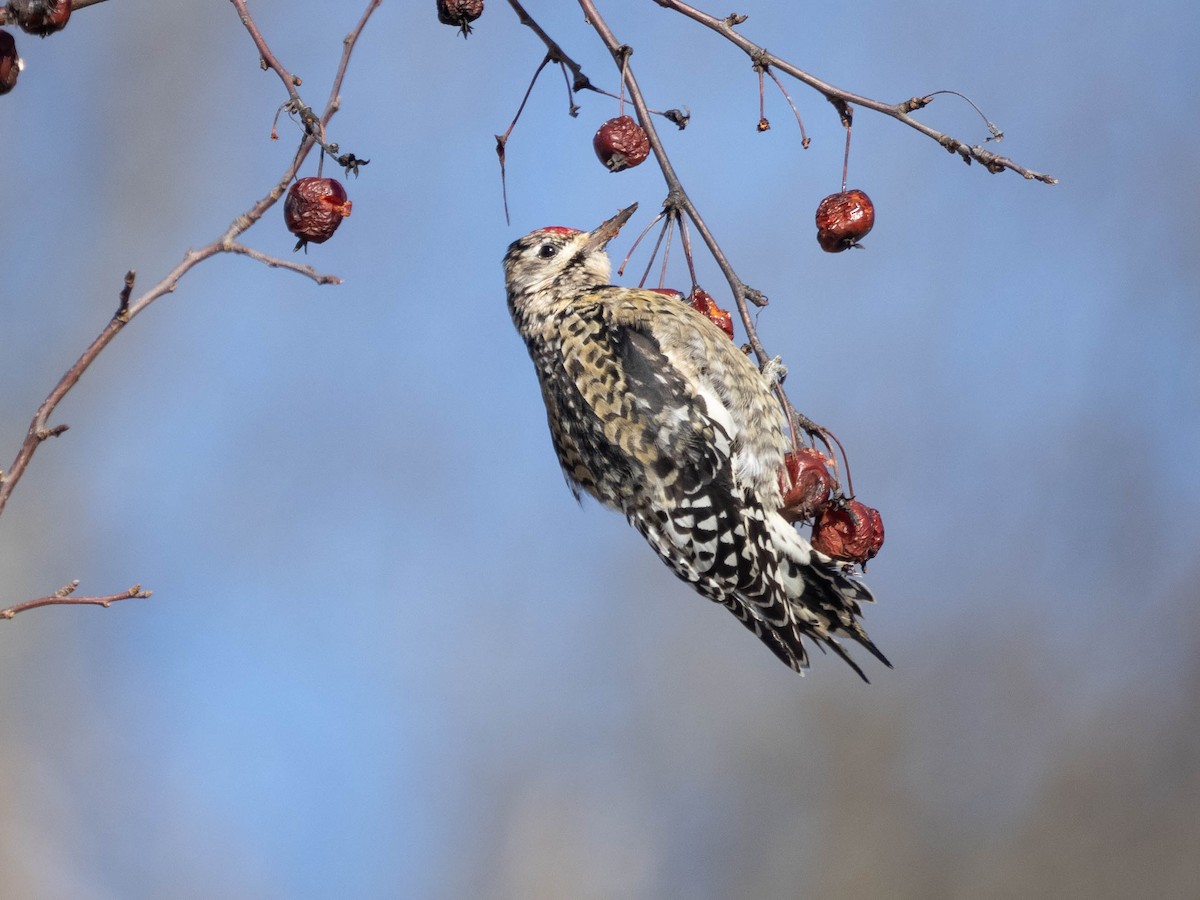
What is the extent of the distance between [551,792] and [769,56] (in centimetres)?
696

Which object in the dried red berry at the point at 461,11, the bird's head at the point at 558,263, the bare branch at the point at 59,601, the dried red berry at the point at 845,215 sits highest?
the bird's head at the point at 558,263

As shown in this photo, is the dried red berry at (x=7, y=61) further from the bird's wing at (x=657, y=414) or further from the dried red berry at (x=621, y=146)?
the bird's wing at (x=657, y=414)

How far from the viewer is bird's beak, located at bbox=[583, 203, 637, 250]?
4230mm

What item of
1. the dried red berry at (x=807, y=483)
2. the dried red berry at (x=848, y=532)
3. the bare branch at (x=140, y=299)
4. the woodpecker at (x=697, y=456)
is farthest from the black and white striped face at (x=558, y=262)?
the bare branch at (x=140, y=299)

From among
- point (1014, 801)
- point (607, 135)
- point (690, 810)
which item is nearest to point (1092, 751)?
point (1014, 801)

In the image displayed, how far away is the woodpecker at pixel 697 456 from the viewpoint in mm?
3785

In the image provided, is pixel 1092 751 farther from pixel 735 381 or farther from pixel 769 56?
pixel 769 56

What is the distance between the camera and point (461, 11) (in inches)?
125

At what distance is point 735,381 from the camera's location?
4.03 m

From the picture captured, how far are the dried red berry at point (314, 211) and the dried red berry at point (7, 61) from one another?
631mm

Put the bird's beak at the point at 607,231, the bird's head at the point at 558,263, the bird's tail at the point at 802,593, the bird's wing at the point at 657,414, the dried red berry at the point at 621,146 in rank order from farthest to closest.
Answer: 1. the bird's head at the point at 558,263
2. the bird's beak at the point at 607,231
3. the bird's wing at the point at 657,414
4. the bird's tail at the point at 802,593
5. the dried red berry at the point at 621,146

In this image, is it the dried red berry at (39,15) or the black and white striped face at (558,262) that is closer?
the dried red berry at (39,15)

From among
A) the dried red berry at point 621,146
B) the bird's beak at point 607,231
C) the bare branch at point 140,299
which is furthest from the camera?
the bird's beak at point 607,231

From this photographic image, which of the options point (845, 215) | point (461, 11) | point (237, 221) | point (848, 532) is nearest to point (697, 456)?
point (848, 532)
